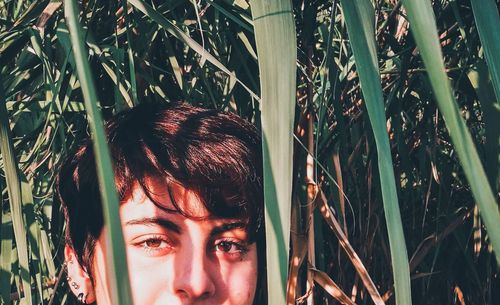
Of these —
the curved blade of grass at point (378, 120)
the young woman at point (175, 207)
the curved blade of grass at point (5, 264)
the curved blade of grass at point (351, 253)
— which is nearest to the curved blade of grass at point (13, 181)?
the curved blade of grass at point (5, 264)

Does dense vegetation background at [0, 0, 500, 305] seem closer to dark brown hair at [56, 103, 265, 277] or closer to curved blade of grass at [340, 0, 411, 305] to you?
dark brown hair at [56, 103, 265, 277]

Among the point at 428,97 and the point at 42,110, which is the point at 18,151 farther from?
the point at 428,97

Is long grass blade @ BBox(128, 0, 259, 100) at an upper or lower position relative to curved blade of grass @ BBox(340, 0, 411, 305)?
upper

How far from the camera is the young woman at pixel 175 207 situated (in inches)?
35.4

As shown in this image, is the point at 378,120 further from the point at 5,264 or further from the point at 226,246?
the point at 226,246

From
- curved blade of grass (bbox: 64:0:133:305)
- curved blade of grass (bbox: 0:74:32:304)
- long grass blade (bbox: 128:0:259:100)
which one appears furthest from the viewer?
long grass blade (bbox: 128:0:259:100)

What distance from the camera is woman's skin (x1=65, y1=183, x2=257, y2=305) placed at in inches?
34.2

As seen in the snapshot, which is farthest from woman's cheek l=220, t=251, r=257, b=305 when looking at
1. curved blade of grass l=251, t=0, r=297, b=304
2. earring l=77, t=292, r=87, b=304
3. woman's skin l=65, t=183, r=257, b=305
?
curved blade of grass l=251, t=0, r=297, b=304

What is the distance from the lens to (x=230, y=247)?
0.96 meters

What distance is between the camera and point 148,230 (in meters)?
0.92

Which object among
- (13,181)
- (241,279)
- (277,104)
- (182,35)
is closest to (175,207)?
(241,279)

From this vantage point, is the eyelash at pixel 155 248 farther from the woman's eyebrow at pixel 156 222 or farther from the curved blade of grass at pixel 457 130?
the curved blade of grass at pixel 457 130

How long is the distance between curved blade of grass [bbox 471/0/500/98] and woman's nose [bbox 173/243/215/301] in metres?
0.54

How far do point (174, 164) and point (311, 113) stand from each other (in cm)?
18
